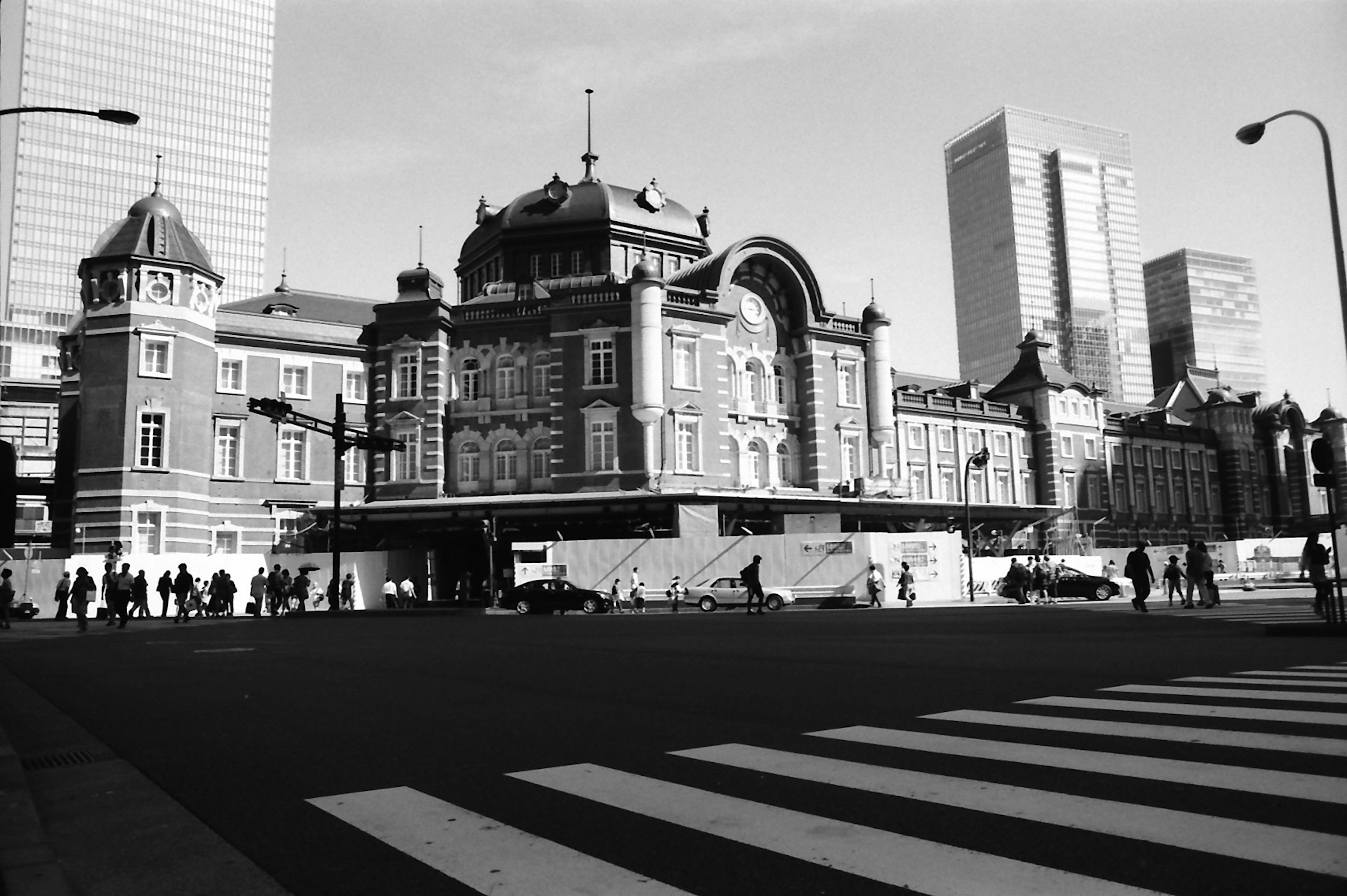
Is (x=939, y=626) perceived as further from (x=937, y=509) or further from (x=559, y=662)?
(x=937, y=509)

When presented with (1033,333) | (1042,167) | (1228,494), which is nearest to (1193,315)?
(1042,167)

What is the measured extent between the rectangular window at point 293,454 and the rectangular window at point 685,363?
53.9 ft

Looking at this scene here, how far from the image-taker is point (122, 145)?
352 ft

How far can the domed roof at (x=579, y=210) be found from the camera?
49.2 metres

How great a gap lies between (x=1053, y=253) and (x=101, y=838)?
502 ft

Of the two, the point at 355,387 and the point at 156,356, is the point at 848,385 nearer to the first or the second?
the point at 355,387

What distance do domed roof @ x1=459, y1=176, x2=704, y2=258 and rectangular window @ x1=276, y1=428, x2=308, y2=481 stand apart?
13.0 meters

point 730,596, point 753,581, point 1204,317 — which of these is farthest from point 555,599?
point 1204,317

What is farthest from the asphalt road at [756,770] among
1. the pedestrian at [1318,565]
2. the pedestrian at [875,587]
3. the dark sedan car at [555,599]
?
the pedestrian at [875,587]

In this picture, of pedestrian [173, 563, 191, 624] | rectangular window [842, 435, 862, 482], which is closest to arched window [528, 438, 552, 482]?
rectangular window [842, 435, 862, 482]

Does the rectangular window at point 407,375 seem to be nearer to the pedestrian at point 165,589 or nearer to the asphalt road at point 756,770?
the pedestrian at point 165,589

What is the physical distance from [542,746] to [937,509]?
42013 millimetres

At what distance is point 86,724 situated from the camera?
8.23 metres

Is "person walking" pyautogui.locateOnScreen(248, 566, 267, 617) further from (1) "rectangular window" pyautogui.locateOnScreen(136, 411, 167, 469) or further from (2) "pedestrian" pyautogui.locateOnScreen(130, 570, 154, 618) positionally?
(1) "rectangular window" pyautogui.locateOnScreen(136, 411, 167, 469)
